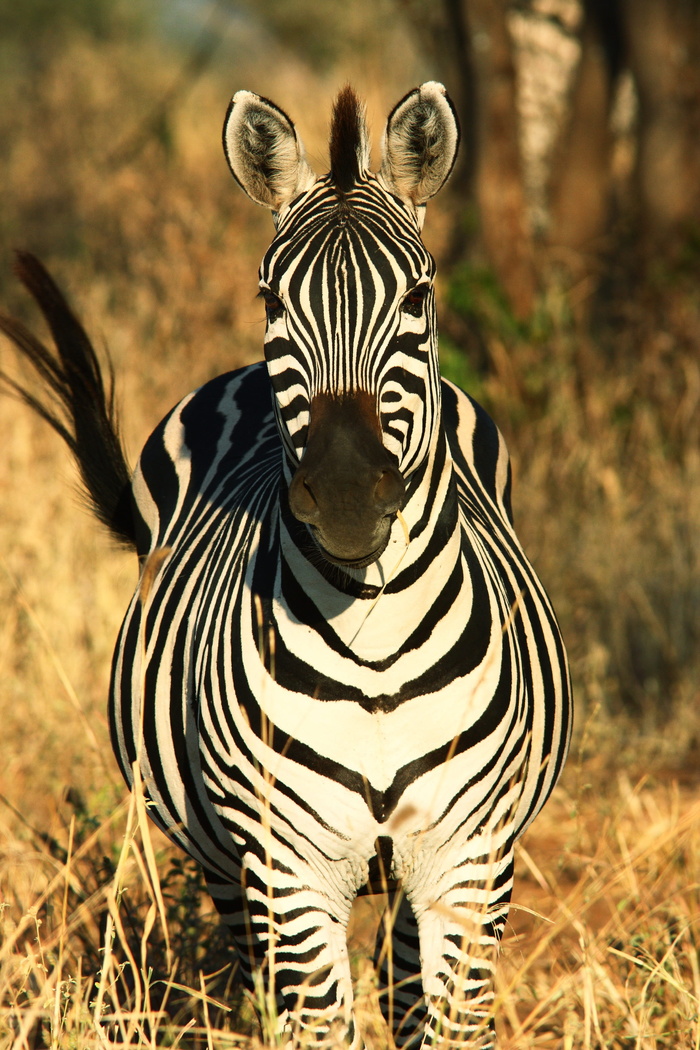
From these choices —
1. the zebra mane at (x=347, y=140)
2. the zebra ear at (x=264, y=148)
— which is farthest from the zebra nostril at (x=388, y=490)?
the zebra ear at (x=264, y=148)

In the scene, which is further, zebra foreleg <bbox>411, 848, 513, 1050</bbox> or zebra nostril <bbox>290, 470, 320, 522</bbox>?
zebra foreleg <bbox>411, 848, 513, 1050</bbox>

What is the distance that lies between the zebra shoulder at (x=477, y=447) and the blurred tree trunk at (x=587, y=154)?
561cm

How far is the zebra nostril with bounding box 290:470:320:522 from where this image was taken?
6.45ft

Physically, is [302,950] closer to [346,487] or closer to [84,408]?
[346,487]

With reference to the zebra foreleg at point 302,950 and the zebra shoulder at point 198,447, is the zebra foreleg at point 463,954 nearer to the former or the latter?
the zebra foreleg at point 302,950

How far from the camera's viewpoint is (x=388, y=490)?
1989mm

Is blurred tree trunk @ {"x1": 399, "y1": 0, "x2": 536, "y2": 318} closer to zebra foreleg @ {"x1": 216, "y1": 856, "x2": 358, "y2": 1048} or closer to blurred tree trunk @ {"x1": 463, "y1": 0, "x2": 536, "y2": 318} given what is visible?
blurred tree trunk @ {"x1": 463, "y1": 0, "x2": 536, "y2": 318}

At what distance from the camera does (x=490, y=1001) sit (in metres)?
2.47

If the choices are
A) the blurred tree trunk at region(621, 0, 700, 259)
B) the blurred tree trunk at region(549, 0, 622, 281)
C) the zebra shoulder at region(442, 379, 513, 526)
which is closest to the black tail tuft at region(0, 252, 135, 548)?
the zebra shoulder at region(442, 379, 513, 526)

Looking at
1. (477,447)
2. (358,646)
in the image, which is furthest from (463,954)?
(477,447)

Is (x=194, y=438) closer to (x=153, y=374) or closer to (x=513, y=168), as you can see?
(x=153, y=374)

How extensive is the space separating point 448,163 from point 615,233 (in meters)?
6.29

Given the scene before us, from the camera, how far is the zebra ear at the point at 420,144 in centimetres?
231

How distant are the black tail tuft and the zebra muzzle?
173 cm
